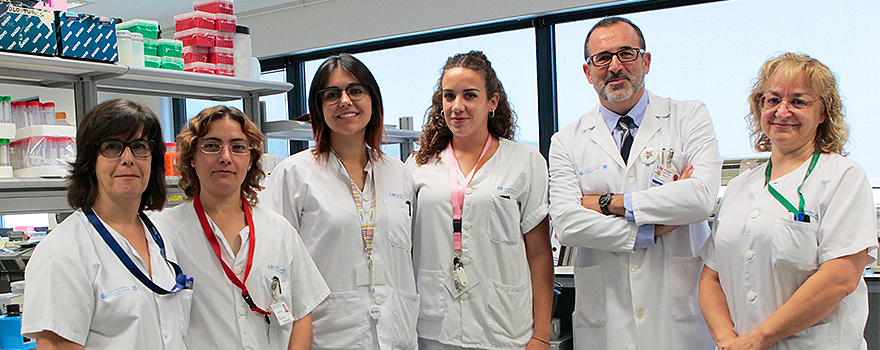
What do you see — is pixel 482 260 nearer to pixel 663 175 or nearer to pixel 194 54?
pixel 663 175

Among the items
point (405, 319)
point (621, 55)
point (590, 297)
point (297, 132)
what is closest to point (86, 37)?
point (405, 319)

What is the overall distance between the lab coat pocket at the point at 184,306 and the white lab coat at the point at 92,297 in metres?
0.01

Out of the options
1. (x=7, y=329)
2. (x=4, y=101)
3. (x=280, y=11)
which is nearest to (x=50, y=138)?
(x=4, y=101)

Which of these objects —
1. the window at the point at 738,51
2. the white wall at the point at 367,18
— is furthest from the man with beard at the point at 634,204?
the white wall at the point at 367,18

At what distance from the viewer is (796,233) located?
1.67 meters

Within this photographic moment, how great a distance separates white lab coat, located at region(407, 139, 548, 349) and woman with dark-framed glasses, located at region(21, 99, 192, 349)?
0.74 m

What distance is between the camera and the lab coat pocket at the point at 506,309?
6.55 ft

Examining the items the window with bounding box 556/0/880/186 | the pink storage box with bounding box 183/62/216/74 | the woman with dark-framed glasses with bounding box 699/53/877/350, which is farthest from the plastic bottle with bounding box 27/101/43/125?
the window with bounding box 556/0/880/186

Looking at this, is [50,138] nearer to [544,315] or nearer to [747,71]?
[544,315]

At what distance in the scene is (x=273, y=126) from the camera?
3111mm

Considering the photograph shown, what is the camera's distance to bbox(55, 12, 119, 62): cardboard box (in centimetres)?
209

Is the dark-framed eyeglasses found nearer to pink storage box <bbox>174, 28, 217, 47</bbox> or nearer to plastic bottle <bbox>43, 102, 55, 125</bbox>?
pink storage box <bbox>174, 28, 217, 47</bbox>

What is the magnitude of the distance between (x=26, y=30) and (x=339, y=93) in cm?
97

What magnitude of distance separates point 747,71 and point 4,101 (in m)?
4.49
